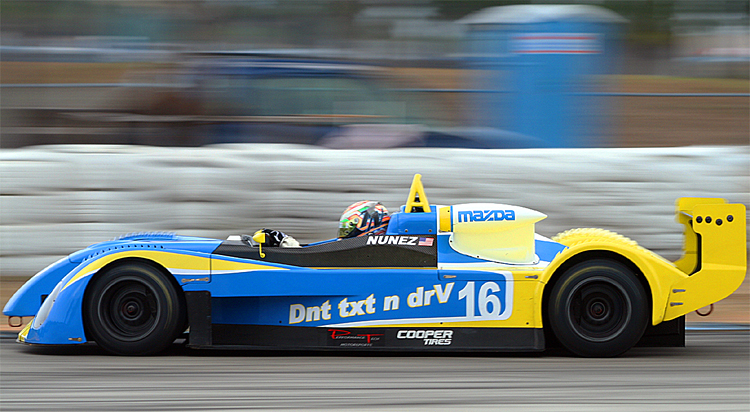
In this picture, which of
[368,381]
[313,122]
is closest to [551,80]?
[313,122]

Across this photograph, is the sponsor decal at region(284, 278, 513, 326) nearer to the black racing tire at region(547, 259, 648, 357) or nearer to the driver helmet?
the black racing tire at region(547, 259, 648, 357)

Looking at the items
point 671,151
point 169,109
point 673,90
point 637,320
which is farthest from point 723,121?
point 637,320

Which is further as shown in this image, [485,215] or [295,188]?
[295,188]

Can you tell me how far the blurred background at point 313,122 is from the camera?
318 inches

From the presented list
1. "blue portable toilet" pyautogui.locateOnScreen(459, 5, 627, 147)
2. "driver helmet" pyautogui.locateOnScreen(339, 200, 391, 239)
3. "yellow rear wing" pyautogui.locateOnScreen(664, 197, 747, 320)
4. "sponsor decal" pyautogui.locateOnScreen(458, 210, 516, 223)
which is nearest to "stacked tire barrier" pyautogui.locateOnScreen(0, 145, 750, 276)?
"blue portable toilet" pyautogui.locateOnScreen(459, 5, 627, 147)

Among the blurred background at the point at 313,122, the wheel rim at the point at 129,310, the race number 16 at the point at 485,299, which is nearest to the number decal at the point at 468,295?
the race number 16 at the point at 485,299

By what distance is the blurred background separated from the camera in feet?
26.5

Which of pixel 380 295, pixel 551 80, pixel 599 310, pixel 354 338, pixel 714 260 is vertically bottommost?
Answer: pixel 354 338

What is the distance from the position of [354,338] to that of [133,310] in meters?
1.40

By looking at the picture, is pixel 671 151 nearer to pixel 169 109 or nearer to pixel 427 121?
pixel 427 121

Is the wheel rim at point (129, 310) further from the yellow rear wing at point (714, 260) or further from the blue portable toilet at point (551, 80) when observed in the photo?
the blue portable toilet at point (551, 80)

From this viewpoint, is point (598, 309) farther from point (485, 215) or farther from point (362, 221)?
point (362, 221)

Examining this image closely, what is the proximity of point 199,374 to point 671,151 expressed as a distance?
556cm

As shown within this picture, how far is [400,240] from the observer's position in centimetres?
530
